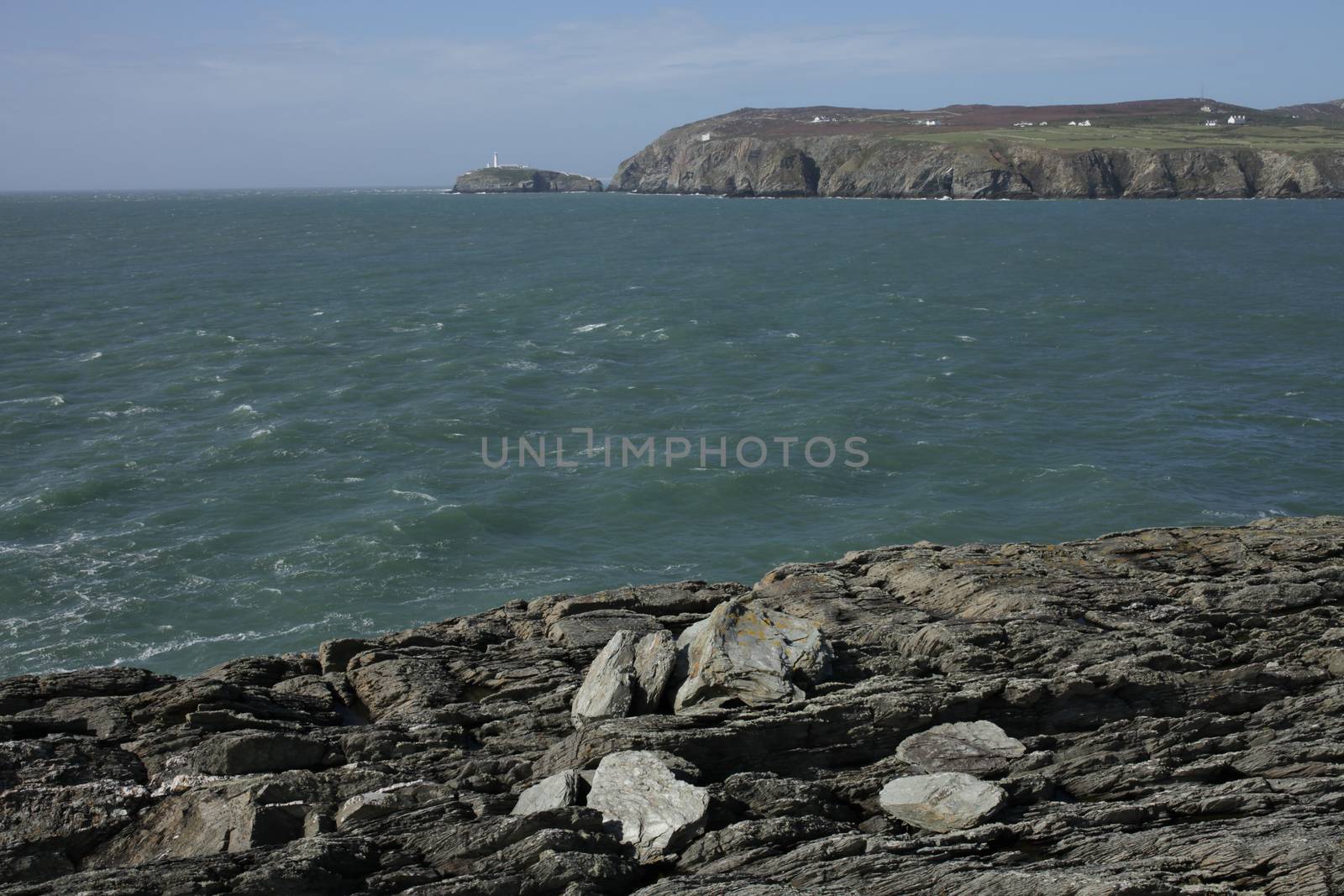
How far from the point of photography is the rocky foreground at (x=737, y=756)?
17.7 metres

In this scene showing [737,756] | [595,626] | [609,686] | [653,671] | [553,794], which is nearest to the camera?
[553,794]

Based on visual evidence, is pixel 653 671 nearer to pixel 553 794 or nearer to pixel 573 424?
pixel 553 794

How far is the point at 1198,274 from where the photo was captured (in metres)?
123

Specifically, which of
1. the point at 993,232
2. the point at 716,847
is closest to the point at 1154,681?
the point at 716,847

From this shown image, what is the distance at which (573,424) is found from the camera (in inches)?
2709

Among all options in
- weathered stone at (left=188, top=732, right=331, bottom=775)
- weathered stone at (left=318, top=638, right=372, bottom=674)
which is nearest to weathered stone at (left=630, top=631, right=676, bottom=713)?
weathered stone at (left=188, top=732, right=331, bottom=775)

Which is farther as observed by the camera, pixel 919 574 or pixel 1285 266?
pixel 1285 266

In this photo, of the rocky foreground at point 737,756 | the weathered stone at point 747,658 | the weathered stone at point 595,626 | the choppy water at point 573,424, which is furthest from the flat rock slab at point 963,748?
the choppy water at point 573,424

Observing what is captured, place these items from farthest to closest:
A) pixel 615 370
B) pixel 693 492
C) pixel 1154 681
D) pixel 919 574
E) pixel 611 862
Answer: pixel 615 370
pixel 693 492
pixel 919 574
pixel 1154 681
pixel 611 862

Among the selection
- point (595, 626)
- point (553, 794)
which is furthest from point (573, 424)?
point (553, 794)

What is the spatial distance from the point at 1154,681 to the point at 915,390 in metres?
52.7

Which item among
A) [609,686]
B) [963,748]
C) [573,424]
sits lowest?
[963,748]

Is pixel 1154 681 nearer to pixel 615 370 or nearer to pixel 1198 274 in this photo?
pixel 615 370

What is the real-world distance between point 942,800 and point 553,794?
7.45 m
